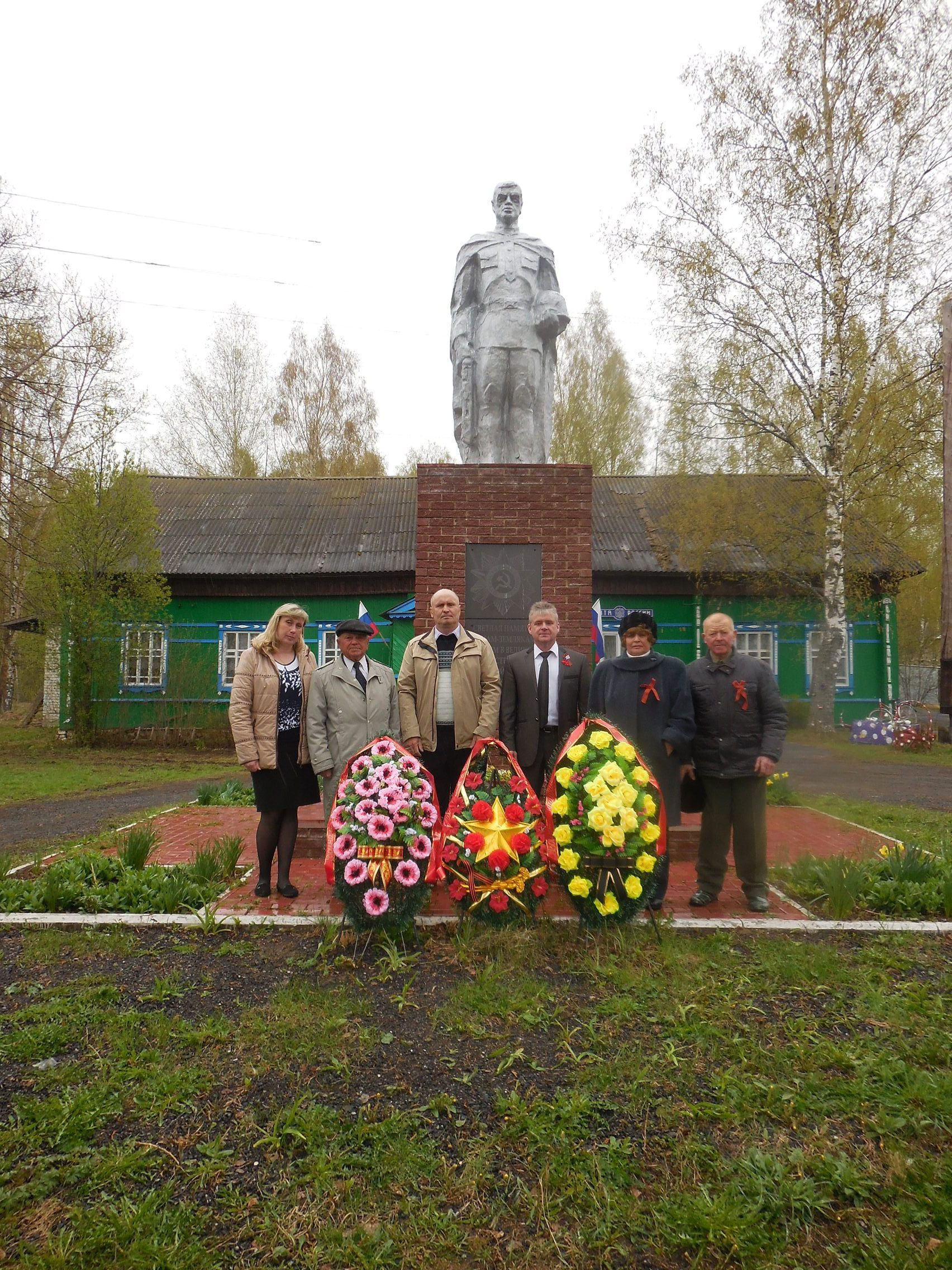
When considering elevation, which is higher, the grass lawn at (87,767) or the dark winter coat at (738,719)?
the dark winter coat at (738,719)

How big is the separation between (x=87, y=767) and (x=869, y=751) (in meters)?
12.9

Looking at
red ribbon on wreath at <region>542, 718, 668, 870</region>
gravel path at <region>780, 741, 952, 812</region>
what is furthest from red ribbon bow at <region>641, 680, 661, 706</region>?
gravel path at <region>780, 741, 952, 812</region>

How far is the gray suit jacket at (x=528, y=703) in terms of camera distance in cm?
440

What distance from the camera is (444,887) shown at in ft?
14.6

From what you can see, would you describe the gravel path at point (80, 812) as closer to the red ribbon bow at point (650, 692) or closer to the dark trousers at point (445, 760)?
the dark trousers at point (445, 760)

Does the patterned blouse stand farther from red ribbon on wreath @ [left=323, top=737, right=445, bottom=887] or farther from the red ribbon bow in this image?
the red ribbon bow

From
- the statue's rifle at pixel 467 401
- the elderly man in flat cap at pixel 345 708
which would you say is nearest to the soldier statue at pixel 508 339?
the statue's rifle at pixel 467 401

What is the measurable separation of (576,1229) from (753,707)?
2800 millimetres

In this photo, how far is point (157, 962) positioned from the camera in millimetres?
3383

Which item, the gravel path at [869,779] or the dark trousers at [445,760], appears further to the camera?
the gravel path at [869,779]

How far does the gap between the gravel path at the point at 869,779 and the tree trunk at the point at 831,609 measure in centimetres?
161

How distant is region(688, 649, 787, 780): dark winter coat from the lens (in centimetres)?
418

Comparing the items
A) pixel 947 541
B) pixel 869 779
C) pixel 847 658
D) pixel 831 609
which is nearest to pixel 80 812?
pixel 947 541

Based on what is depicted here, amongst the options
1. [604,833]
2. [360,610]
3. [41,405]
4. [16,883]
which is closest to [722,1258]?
[604,833]
